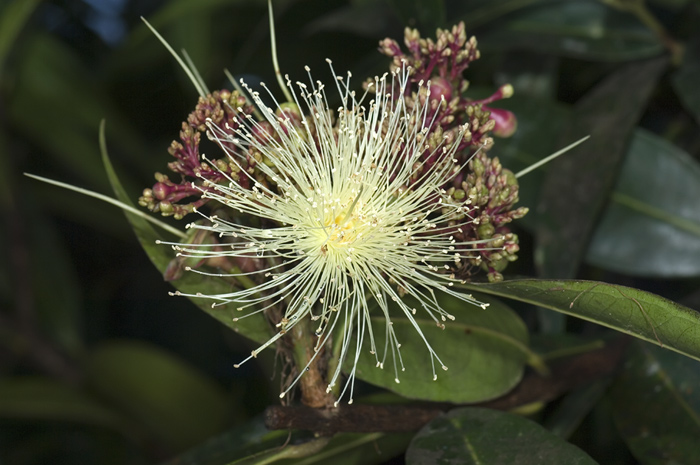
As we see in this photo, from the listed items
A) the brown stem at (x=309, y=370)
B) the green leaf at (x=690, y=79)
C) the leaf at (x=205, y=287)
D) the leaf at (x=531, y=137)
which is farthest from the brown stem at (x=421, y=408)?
the green leaf at (x=690, y=79)

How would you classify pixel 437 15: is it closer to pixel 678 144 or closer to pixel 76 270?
pixel 678 144

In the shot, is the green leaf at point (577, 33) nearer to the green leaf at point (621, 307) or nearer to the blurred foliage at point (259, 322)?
the blurred foliage at point (259, 322)

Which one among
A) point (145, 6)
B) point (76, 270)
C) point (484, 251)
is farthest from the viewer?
point (76, 270)

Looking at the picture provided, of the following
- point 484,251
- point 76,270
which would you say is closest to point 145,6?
point 76,270

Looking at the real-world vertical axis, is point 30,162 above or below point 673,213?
above

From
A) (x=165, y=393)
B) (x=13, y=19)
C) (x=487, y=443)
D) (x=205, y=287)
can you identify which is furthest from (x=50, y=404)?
(x=487, y=443)
